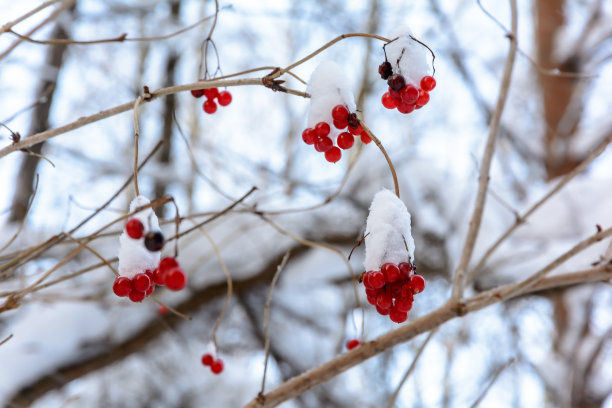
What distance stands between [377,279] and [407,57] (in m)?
A: 0.33

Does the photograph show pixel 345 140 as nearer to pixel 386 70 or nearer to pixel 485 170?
pixel 386 70

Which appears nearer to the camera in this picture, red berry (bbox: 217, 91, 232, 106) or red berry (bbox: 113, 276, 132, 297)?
red berry (bbox: 113, 276, 132, 297)

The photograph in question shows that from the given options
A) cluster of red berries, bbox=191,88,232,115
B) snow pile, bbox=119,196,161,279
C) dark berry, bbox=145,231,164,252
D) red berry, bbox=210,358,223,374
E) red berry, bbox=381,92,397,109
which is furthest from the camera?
red berry, bbox=210,358,223,374

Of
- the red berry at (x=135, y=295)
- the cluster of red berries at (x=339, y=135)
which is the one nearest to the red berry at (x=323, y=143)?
the cluster of red berries at (x=339, y=135)

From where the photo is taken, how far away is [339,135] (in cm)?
85

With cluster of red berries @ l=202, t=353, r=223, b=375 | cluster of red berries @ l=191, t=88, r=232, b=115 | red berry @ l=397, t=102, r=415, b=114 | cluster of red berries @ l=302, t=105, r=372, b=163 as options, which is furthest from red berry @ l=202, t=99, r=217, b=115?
cluster of red berries @ l=202, t=353, r=223, b=375

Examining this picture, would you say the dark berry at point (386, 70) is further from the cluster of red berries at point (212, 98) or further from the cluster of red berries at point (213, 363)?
the cluster of red berries at point (213, 363)

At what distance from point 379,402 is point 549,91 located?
242 centimetres

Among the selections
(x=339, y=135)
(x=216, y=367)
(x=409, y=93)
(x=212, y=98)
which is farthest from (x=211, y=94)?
(x=216, y=367)

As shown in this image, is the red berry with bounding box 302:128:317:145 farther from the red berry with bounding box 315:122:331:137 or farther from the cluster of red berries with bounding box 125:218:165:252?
the cluster of red berries with bounding box 125:218:165:252

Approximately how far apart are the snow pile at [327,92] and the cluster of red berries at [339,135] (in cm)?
1

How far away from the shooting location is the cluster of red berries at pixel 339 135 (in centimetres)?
76

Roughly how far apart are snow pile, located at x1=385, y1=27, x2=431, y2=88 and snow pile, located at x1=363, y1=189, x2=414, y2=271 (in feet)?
0.61

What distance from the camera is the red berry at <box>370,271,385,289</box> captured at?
0.74 m
